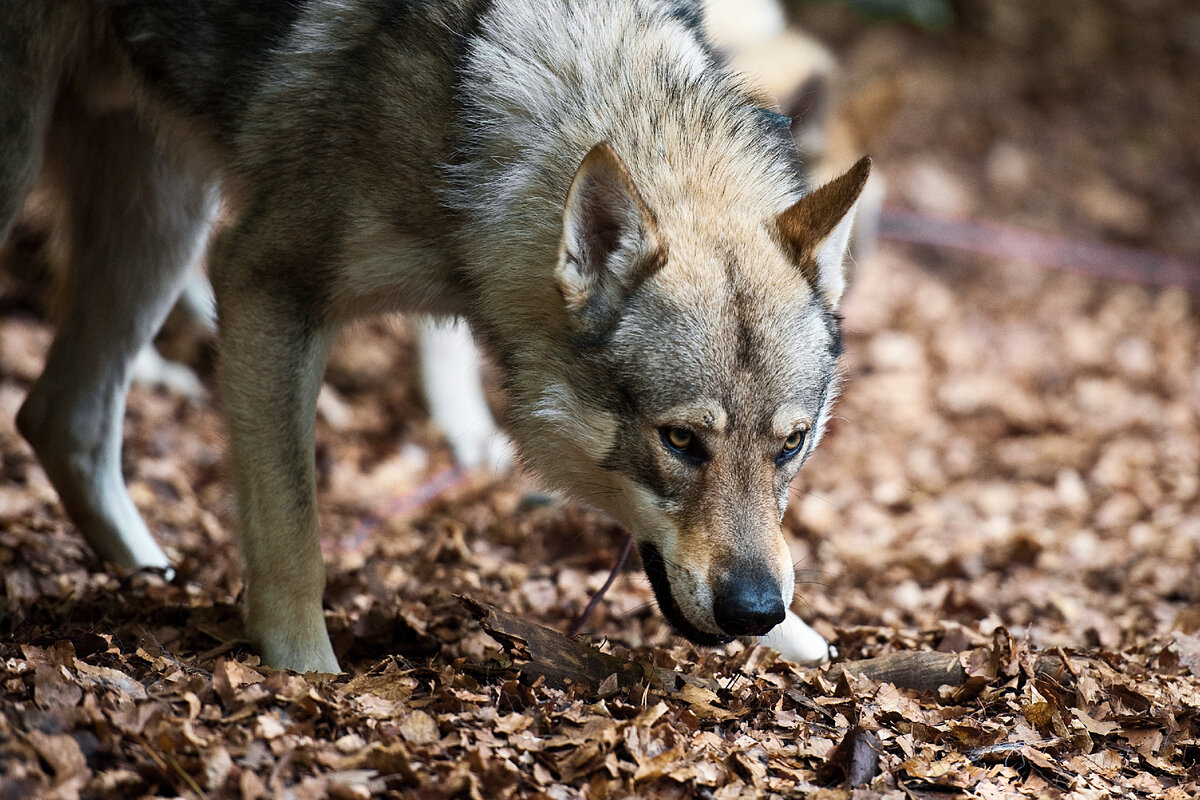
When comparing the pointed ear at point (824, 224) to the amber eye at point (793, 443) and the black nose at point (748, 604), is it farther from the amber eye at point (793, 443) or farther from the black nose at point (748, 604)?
the black nose at point (748, 604)

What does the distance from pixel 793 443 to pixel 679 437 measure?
43cm

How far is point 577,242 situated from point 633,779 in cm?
160

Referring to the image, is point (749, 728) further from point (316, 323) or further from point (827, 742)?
point (316, 323)

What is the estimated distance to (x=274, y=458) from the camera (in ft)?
13.1

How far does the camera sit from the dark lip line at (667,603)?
3570 mm

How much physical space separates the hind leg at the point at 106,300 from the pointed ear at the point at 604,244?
2.06m

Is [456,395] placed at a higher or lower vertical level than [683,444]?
lower

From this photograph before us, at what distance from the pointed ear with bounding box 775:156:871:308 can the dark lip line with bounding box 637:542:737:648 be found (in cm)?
106

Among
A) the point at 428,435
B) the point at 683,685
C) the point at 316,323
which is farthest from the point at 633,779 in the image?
the point at 428,435

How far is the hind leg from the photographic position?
15.9 ft

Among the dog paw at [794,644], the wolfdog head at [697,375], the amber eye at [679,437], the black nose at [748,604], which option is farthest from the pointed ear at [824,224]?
the dog paw at [794,644]

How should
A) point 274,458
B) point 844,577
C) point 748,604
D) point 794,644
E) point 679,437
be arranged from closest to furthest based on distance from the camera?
point 748,604 → point 679,437 → point 274,458 → point 794,644 → point 844,577

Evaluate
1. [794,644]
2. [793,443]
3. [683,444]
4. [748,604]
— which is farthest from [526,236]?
[794,644]

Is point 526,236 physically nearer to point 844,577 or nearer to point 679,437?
point 679,437
